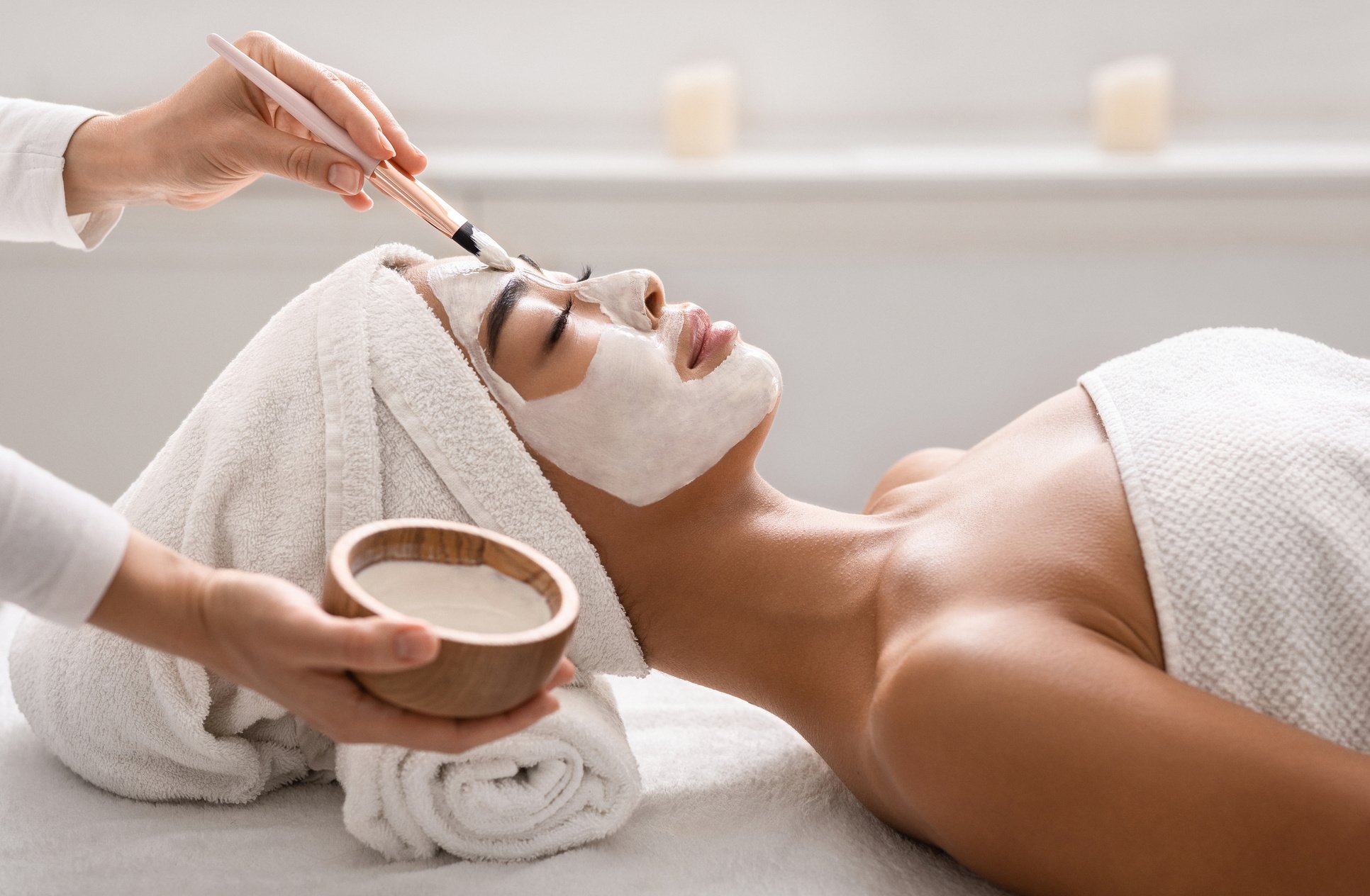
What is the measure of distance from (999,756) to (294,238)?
1.77 metres

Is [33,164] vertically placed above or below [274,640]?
above

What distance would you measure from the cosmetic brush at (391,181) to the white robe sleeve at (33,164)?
0.28m

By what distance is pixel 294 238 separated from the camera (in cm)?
216

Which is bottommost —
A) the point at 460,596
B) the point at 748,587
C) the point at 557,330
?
the point at 748,587

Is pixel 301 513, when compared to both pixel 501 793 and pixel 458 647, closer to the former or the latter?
pixel 501 793

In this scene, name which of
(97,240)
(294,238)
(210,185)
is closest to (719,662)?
(210,185)

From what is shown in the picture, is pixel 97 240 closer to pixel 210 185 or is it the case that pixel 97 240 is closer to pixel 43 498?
pixel 210 185

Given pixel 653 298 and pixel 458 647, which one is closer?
pixel 458 647

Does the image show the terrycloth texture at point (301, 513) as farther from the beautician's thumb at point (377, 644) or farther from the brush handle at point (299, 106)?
the beautician's thumb at point (377, 644)

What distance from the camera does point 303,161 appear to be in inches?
45.6

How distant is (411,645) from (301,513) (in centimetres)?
43

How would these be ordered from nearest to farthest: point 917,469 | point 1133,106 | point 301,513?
1. point 301,513
2. point 917,469
3. point 1133,106

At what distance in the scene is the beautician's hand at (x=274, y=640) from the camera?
0.66 m

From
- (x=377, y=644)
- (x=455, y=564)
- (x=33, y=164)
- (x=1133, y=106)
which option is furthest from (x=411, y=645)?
(x=1133, y=106)
